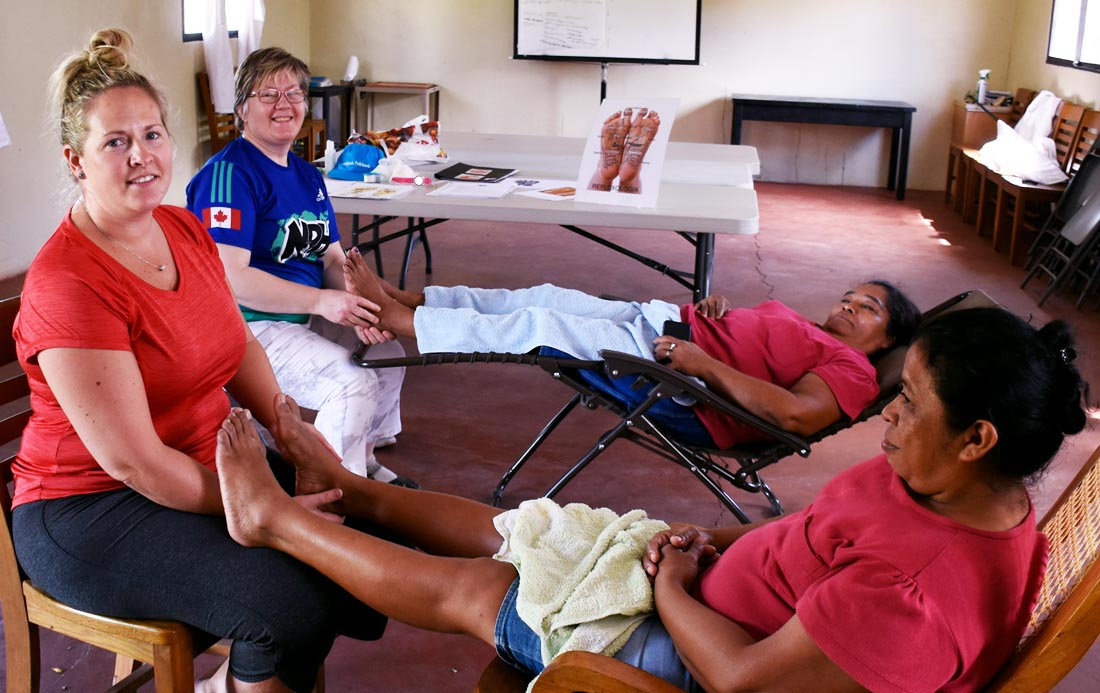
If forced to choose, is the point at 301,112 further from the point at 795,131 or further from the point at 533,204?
the point at 795,131

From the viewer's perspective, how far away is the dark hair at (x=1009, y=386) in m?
1.28

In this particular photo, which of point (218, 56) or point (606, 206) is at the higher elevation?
point (218, 56)

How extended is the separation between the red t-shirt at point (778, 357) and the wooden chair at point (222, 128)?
191 inches

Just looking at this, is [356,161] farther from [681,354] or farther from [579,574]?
[579,574]

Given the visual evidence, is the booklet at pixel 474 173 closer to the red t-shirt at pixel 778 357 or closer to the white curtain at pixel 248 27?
the red t-shirt at pixel 778 357

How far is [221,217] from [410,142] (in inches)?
71.0

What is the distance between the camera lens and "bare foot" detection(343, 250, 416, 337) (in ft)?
9.19

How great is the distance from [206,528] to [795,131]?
8.07 metres

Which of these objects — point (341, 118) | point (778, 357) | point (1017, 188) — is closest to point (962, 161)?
point (1017, 188)

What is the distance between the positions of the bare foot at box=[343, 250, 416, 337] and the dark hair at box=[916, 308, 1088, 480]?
1.73m

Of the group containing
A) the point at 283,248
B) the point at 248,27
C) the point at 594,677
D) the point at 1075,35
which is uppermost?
the point at 1075,35

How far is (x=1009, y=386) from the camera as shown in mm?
1276

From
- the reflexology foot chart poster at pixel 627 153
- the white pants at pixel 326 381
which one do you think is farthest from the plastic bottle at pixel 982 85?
the white pants at pixel 326 381

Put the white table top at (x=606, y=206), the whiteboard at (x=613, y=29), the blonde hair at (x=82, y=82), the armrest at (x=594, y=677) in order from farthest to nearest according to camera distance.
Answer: the whiteboard at (x=613, y=29) → the white table top at (x=606, y=206) → the blonde hair at (x=82, y=82) → the armrest at (x=594, y=677)
